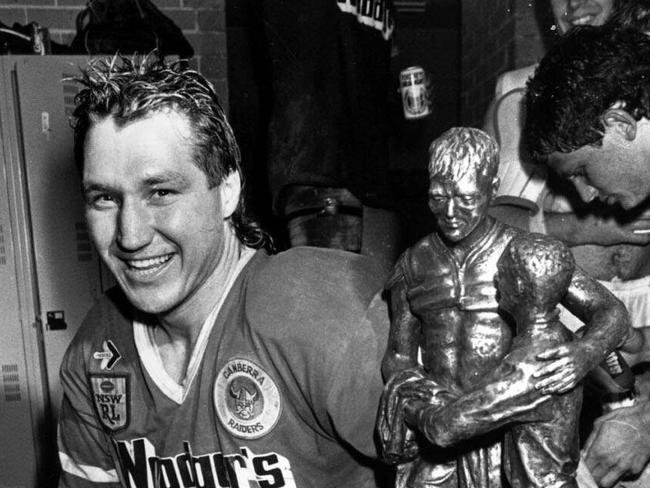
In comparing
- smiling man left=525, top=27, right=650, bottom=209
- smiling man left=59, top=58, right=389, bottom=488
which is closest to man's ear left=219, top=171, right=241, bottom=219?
smiling man left=59, top=58, right=389, bottom=488

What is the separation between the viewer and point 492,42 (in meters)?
1.32

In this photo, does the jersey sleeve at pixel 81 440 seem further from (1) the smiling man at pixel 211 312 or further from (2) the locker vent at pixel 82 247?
(2) the locker vent at pixel 82 247

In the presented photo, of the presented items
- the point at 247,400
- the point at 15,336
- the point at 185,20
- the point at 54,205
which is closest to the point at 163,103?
the point at 247,400

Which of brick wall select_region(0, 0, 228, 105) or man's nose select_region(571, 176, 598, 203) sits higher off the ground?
brick wall select_region(0, 0, 228, 105)

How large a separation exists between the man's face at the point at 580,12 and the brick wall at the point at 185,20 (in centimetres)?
164

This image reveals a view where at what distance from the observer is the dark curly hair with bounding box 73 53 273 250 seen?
38.7 inches

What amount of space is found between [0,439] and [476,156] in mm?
2112

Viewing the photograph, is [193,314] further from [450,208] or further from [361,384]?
[450,208]

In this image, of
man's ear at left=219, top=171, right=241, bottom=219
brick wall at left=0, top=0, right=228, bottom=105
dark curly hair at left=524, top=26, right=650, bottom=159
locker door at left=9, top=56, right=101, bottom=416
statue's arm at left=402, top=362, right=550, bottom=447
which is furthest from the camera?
brick wall at left=0, top=0, right=228, bottom=105

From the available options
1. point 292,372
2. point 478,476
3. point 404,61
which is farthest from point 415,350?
point 404,61

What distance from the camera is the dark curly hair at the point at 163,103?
98 cm

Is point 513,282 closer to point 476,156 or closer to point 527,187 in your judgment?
point 476,156

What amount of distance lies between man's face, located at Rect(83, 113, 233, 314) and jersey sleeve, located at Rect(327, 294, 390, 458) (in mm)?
271

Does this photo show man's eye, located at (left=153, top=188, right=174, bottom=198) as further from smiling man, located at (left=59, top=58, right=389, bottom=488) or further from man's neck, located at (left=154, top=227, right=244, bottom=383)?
man's neck, located at (left=154, top=227, right=244, bottom=383)
